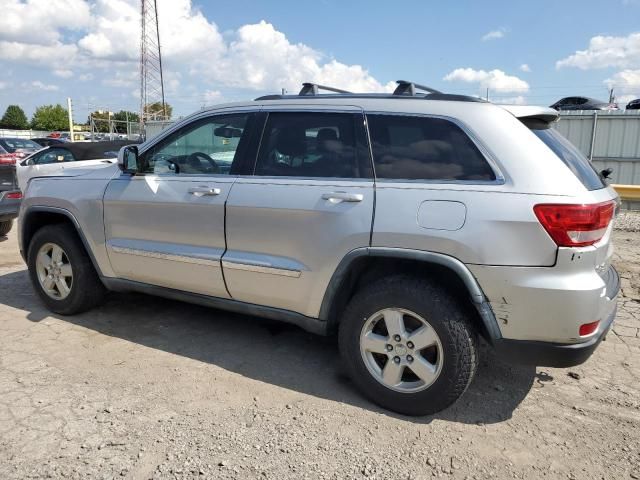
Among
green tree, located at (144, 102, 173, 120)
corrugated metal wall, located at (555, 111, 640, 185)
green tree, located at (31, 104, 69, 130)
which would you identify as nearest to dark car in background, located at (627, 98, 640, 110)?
corrugated metal wall, located at (555, 111, 640, 185)

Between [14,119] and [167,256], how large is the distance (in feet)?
417

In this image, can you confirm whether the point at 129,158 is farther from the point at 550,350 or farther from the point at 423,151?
the point at 550,350

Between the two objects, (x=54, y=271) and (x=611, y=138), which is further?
(x=611, y=138)

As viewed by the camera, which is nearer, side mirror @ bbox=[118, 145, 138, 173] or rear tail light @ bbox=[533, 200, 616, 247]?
rear tail light @ bbox=[533, 200, 616, 247]

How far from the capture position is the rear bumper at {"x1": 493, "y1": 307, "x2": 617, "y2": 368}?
265 centimetres

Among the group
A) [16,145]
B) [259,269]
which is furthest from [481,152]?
[16,145]

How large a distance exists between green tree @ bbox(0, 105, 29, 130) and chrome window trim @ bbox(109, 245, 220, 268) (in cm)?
12188

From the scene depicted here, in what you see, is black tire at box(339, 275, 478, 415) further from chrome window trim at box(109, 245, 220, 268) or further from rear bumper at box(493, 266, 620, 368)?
chrome window trim at box(109, 245, 220, 268)

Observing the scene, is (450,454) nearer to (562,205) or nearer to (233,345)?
(562,205)

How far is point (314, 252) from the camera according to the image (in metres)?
3.14

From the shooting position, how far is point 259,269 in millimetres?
3361

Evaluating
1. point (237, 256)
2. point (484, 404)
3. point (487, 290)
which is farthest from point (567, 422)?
point (237, 256)

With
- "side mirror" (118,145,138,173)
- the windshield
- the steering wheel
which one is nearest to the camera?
the steering wheel

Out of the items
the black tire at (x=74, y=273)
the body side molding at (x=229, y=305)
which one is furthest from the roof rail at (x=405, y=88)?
the black tire at (x=74, y=273)
